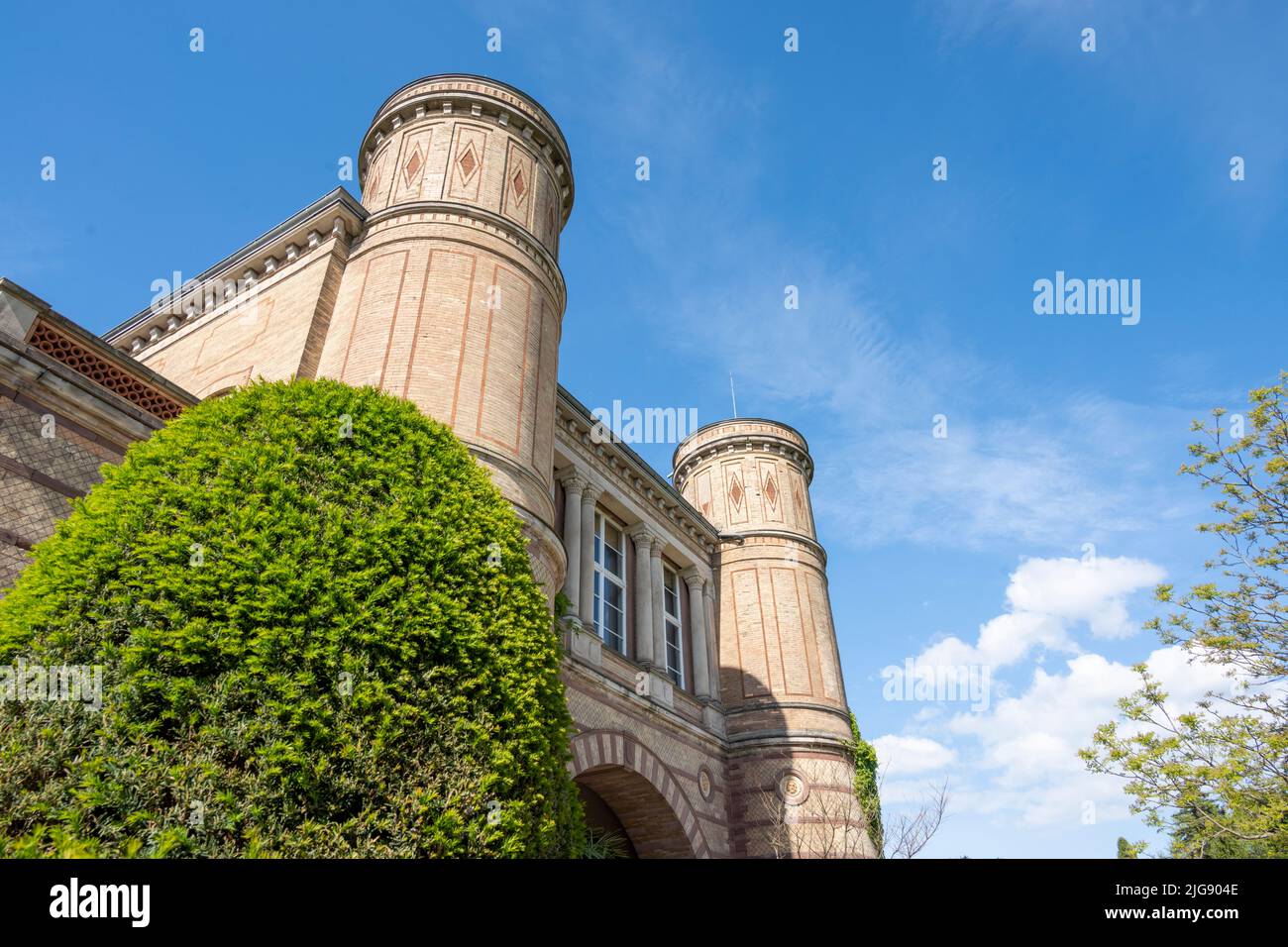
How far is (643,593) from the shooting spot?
1747 centimetres

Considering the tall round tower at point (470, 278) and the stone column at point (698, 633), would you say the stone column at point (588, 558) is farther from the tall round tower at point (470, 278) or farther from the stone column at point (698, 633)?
the stone column at point (698, 633)

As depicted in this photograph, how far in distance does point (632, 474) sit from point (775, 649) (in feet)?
19.0

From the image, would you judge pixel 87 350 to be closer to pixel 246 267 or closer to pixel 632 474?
pixel 246 267

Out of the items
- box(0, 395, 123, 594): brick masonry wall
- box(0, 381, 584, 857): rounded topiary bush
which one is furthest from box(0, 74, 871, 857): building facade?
box(0, 381, 584, 857): rounded topiary bush

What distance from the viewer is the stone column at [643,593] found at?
16550 millimetres

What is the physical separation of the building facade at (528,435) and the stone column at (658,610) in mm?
67

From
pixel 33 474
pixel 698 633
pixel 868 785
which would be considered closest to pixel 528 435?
pixel 33 474

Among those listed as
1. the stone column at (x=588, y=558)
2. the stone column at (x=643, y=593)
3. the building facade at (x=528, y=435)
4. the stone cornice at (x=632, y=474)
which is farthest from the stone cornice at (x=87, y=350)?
the stone column at (x=643, y=593)

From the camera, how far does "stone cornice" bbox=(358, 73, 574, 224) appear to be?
14375 millimetres

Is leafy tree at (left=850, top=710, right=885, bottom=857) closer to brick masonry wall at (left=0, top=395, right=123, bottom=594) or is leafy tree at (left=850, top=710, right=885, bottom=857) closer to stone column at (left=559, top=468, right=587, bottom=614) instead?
stone column at (left=559, top=468, right=587, bottom=614)

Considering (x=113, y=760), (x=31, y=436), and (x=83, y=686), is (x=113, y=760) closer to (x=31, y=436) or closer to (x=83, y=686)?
(x=83, y=686)
